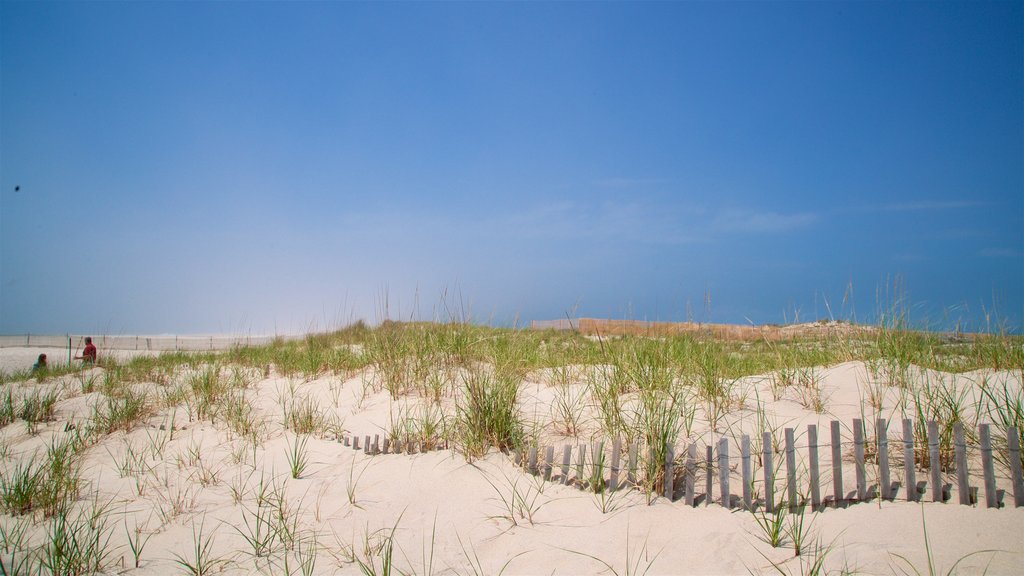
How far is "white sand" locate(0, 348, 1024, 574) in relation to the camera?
8.36ft

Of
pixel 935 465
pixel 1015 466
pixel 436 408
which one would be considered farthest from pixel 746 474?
pixel 436 408

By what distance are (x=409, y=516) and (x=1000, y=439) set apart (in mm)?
3836

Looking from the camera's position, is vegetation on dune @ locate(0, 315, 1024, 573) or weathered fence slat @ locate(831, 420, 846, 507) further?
vegetation on dune @ locate(0, 315, 1024, 573)

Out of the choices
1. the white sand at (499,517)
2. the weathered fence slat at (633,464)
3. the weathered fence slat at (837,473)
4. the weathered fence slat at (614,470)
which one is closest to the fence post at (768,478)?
the white sand at (499,517)

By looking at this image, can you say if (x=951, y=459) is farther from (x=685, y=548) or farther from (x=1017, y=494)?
(x=685, y=548)

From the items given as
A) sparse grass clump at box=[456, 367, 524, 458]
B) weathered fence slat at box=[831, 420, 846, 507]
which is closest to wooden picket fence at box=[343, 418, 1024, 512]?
weathered fence slat at box=[831, 420, 846, 507]

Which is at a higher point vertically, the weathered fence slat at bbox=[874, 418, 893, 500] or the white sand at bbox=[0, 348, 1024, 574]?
the weathered fence slat at bbox=[874, 418, 893, 500]

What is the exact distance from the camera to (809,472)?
3.17 meters

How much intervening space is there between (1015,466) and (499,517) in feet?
9.28

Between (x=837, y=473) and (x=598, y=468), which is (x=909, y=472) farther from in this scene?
(x=598, y=468)

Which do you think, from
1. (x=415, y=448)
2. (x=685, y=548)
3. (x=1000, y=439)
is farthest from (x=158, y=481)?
(x=1000, y=439)

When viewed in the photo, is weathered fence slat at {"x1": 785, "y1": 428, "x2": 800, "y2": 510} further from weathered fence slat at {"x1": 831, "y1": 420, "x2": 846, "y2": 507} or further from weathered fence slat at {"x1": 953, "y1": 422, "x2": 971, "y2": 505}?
weathered fence slat at {"x1": 953, "y1": 422, "x2": 971, "y2": 505}

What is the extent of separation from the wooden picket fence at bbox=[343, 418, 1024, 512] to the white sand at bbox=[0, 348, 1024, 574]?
8cm

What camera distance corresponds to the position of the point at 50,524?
3.42 m
